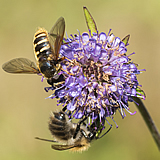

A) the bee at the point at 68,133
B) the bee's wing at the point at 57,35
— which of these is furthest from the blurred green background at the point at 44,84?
the bee's wing at the point at 57,35

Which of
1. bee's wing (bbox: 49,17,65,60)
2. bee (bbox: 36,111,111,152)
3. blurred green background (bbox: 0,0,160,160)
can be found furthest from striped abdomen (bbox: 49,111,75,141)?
blurred green background (bbox: 0,0,160,160)

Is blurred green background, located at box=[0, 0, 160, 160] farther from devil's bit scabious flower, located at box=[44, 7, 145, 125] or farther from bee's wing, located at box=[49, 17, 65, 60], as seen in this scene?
bee's wing, located at box=[49, 17, 65, 60]

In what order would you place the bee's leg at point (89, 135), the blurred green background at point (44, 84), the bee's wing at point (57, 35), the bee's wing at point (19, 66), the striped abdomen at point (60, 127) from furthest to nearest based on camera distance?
the blurred green background at point (44, 84) < the bee's leg at point (89, 135) < the striped abdomen at point (60, 127) < the bee's wing at point (19, 66) < the bee's wing at point (57, 35)

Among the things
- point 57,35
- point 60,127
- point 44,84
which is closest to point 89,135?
point 60,127

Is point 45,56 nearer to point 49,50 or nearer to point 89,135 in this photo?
point 49,50

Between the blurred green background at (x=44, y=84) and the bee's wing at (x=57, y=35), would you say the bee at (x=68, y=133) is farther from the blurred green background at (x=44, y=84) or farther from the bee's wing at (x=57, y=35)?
the blurred green background at (x=44, y=84)

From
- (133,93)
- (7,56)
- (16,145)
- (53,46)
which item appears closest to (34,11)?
(7,56)
